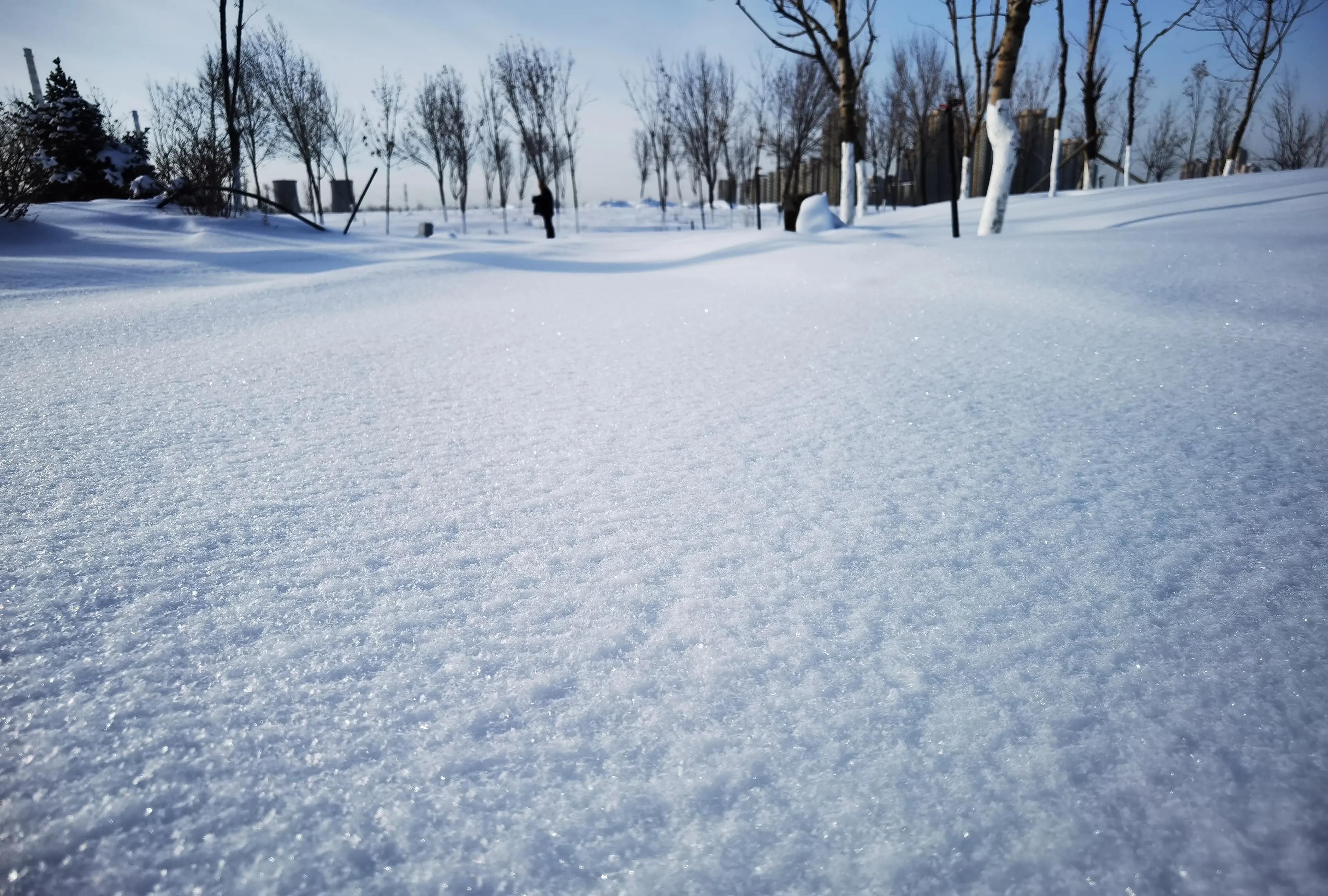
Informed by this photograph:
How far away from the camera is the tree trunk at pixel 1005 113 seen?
5703 mm

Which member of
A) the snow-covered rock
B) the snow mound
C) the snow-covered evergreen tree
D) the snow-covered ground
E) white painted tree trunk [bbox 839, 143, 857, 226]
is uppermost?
the snow-covered evergreen tree

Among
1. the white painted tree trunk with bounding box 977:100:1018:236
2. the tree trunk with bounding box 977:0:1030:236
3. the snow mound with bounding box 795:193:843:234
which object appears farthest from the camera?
the snow mound with bounding box 795:193:843:234

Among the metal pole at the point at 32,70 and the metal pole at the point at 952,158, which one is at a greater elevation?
the metal pole at the point at 32,70

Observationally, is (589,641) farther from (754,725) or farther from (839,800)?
(839,800)

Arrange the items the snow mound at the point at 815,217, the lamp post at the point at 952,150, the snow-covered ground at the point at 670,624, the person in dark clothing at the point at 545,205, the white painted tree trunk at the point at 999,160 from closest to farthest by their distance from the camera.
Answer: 1. the snow-covered ground at the point at 670,624
2. the lamp post at the point at 952,150
3. the white painted tree trunk at the point at 999,160
4. the snow mound at the point at 815,217
5. the person in dark clothing at the point at 545,205

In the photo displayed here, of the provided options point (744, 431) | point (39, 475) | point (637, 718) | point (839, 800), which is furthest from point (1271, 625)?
point (39, 475)

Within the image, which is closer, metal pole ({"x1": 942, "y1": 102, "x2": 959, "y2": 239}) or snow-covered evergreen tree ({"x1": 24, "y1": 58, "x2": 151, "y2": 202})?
metal pole ({"x1": 942, "y1": 102, "x2": 959, "y2": 239})

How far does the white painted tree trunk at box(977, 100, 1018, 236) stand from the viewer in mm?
5828

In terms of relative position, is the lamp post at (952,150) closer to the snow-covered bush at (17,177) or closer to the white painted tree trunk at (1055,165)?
the white painted tree trunk at (1055,165)

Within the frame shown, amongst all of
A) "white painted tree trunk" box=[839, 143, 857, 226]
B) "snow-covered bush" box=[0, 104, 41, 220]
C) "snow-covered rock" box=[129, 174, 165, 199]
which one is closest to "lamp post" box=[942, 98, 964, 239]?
"white painted tree trunk" box=[839, 143, 857, 226]

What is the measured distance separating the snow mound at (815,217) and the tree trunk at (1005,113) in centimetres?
196

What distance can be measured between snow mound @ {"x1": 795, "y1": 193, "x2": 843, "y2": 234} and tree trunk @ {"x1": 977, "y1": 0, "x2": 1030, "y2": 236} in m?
1.96

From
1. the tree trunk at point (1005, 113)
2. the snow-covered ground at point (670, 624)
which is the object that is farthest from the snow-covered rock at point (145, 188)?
the tree trunk at point (1005, 113)

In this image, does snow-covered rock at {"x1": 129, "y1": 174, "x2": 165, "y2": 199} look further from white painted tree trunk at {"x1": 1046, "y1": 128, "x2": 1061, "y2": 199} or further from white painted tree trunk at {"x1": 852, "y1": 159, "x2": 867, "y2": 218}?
white painted tree trunk at {"x1": 1046, "y1": 128, "x2": 1061, "y2": 199}
